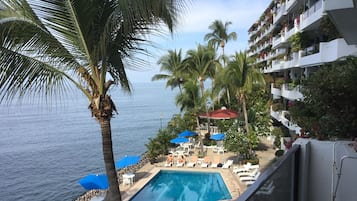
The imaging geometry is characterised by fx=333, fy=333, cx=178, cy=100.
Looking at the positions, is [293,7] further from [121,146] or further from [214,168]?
[121,146]

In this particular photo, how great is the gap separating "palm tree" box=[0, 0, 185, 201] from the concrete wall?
9.21ft

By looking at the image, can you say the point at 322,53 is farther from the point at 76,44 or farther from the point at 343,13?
the point at 76,44

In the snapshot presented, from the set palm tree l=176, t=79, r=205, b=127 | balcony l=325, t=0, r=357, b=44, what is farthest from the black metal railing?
palm tree l=176, t=79, r=205, b=127

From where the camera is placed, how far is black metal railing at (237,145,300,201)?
1.86m

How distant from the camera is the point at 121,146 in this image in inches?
1721

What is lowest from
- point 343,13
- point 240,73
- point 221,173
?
point 221,173

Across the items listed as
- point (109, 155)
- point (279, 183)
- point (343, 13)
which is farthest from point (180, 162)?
point (279, 183)

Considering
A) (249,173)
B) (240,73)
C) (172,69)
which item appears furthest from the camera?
(172,69)

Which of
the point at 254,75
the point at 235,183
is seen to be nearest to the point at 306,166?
the point at 235,183

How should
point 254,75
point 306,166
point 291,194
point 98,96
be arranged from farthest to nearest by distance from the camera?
point 254,75, point 98,96, point 306,166, point 291,194

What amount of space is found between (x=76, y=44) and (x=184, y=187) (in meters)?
12.0

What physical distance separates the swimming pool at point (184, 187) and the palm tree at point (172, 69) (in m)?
13.3

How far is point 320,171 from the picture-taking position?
3.72 meters

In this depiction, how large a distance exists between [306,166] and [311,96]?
1.11 meters
